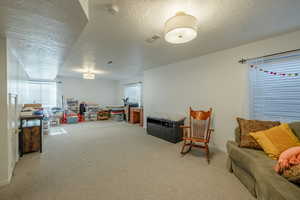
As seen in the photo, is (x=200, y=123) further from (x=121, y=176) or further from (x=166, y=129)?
(x=121, y=176)

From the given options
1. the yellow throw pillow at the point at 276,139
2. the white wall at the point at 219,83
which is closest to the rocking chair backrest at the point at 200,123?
the white wall at the point at 219,83

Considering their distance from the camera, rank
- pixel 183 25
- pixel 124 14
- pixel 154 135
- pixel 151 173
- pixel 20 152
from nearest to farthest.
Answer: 1. pixel 183 25
2. pixel 124 14
3. pixel 151 173
4. pixel 20 152
5. pixel 154 135

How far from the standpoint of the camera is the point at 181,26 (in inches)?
56.6

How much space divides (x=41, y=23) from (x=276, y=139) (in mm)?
3320

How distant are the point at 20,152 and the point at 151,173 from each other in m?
2.98

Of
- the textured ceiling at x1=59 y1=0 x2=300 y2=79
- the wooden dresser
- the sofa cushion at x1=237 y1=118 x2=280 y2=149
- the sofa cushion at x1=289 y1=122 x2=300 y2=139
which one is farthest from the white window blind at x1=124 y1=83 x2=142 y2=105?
the sofa cushion at x1=289 y1=122 x2=300 y2=139

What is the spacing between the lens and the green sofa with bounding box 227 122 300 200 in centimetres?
112

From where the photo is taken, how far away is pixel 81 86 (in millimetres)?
7320

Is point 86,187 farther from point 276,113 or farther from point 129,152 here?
point 276,113

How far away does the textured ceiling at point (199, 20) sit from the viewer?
154cm

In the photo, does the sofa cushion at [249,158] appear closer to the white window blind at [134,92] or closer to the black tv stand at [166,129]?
the black tv stand at [166,129]

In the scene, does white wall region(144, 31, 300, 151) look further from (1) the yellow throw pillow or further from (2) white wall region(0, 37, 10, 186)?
(2) white wall region(0, 37, 10, 186)

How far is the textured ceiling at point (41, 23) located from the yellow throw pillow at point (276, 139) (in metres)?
2.77

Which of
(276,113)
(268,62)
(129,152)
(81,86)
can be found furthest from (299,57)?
(81,86)
